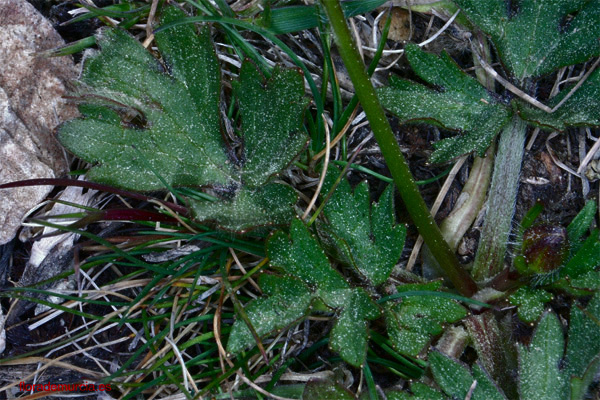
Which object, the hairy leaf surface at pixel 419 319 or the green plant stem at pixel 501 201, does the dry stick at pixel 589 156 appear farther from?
the hairy leaf surface at pixel 419 319

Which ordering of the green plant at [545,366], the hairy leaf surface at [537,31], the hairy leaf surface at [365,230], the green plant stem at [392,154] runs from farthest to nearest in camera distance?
the hairy leaf surface at [537,31] < the hairy leaf surface at [365,230] < the green plant at [545,366] < the green plant stem at [392,154]

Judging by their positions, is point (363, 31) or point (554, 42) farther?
point (363, 31)

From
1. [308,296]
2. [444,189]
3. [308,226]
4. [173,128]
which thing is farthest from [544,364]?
[173,128]

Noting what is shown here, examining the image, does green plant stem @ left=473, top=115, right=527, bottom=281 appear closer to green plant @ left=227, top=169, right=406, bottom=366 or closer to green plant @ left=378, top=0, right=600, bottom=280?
green plant @ left=378, top=0, right=600, bottom=280

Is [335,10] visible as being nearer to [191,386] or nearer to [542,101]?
[542,101]

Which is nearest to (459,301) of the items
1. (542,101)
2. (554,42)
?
(542,101)

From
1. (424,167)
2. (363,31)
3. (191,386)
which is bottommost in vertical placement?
(191,386)

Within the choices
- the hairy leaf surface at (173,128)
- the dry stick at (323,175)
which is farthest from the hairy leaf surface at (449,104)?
the hairy leaf surface at (173,128)

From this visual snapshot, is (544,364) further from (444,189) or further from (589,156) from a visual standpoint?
(589,156)
